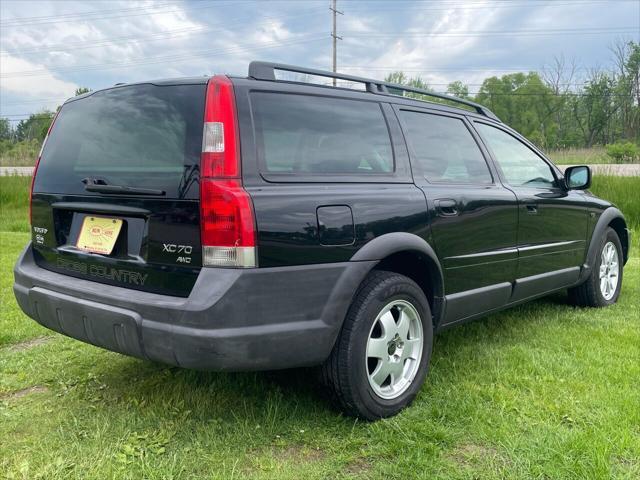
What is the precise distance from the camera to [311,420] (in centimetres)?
273

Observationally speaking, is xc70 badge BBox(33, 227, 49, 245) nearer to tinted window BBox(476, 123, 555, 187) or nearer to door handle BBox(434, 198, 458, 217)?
door handle BBox(434, 198, 458, 217)

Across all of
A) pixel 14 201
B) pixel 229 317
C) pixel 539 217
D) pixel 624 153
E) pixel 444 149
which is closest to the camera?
pixel 229 317

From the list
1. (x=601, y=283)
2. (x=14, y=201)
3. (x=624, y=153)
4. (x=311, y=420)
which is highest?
(x=624, y=153)

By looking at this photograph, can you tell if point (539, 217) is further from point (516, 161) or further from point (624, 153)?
point (624, 153)

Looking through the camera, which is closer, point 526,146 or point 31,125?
point 526,146

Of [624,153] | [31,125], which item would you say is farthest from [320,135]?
[31,125]

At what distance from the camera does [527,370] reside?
10.9ft

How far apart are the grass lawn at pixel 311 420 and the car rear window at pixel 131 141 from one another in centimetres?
114

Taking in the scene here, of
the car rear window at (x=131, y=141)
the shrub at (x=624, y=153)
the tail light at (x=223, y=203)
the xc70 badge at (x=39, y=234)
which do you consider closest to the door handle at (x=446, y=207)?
the tail light at (x=223, y=203)

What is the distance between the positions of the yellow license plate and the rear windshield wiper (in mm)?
136

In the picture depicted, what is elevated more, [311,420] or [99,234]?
[99,234]

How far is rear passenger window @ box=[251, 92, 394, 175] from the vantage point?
246 centimetres

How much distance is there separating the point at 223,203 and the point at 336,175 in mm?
678

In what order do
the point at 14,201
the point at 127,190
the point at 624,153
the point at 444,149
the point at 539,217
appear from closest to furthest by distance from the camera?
the point at 127,190, the point at 444,149, the point at 539,217, the point at 14,201, the point at 624,153
